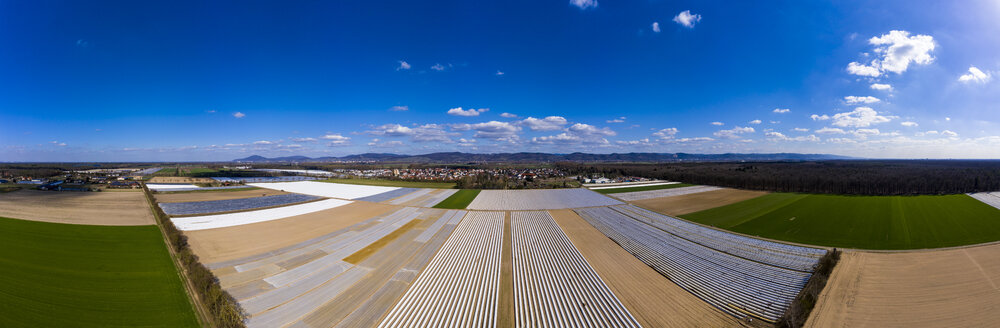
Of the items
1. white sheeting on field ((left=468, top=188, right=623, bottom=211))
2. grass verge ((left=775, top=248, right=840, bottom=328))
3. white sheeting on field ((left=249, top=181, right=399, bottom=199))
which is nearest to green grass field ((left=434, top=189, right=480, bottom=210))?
white sheeting on field ((left=468, top=188, right=623, bottom=211))

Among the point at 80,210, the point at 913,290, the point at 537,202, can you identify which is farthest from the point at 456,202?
the point at 80,210

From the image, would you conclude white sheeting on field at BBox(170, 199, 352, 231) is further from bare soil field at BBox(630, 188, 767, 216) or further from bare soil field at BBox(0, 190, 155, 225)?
bare soil field at BBox(630, 188, 767, 216)

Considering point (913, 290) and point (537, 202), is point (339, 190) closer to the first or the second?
point (537, 202)

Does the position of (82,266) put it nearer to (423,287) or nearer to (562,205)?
(423,287)

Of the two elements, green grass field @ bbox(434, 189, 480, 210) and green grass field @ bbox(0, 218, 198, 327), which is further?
green grass field @ bbox(434, 189, 480, 210)

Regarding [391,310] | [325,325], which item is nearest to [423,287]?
[391,310]

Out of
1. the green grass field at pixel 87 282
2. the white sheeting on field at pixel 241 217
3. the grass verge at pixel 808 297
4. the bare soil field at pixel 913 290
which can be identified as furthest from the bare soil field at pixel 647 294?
the white sheeting on field at pixel 241 217
